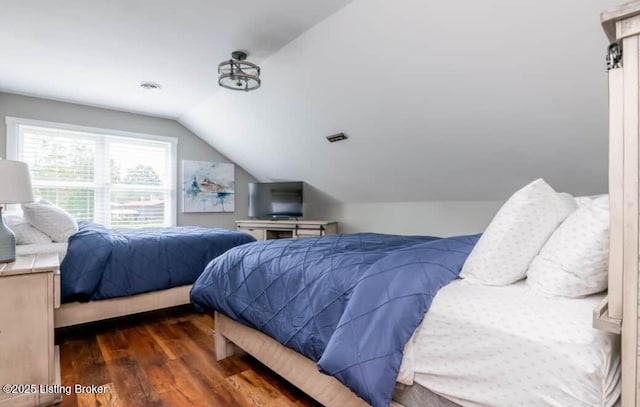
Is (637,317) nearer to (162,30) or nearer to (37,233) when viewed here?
(162,30)

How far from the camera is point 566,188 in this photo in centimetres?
307

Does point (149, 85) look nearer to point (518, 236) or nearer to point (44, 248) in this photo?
point (44, 248)

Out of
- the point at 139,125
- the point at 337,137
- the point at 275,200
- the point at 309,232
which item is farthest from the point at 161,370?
the point at 139,125

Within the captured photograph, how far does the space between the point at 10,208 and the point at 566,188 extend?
5882mm

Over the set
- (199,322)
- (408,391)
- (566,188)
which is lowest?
(199,322)

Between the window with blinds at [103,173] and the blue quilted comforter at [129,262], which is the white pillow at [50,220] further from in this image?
the window with blinds at [103,173]

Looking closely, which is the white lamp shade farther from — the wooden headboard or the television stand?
the television stand

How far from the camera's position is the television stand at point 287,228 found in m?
4.80

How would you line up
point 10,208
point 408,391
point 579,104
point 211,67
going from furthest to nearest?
1. point 10,208
2. point 211,67
3. point 579,104
4. point 408,391

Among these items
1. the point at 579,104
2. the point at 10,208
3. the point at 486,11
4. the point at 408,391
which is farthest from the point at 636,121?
the point at 10,208

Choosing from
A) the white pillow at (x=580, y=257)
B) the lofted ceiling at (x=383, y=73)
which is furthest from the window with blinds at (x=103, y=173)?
the white pillow at (x=580, y=257)

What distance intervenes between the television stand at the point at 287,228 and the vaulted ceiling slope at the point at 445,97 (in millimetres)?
886

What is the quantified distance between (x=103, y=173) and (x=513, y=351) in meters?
5.11

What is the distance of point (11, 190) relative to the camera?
1803 mm
